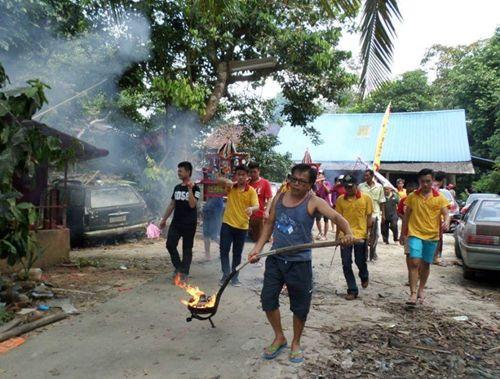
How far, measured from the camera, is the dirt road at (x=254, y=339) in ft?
12.6

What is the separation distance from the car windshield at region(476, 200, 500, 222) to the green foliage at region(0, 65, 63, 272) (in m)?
6.47

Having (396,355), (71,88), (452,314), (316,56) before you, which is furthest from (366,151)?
(396,355)

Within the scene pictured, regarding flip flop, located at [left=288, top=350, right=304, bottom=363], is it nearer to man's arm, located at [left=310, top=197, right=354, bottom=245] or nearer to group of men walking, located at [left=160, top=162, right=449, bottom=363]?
group of men walking, located at [left=160, top=162, right=449, bottom=363]

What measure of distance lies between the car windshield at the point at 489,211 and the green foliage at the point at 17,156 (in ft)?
21.2

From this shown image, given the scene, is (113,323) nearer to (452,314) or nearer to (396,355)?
(396,355)

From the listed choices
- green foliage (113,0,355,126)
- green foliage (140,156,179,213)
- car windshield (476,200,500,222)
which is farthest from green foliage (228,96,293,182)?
car windshield (476,200,500,222)

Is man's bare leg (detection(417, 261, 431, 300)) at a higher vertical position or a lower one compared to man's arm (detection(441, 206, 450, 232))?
lower

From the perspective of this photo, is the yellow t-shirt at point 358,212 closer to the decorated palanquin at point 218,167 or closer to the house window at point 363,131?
the decorated palanquin at point 218,167

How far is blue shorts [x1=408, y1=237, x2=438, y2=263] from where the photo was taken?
5.88m

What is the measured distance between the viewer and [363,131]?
25.6 metres

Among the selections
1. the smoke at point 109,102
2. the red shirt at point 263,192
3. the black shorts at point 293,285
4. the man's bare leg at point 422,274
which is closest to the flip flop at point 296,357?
the black shorts at point 293,285

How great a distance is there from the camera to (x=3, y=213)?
14.5ft

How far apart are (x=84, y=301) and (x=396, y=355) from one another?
376 centimetres

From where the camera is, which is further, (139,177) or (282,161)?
(282,161)
